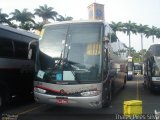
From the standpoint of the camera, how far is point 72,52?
11352mm

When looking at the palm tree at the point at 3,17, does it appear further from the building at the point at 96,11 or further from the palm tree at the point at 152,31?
the palm tree at the point at 152,31

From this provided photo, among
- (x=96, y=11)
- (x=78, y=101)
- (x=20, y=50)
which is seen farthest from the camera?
(x=96, y=11)

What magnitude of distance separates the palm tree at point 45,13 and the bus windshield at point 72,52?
4844 centimetres

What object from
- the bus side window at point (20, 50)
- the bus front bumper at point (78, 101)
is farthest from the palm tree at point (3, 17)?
the bus front bumper at point (78, 101)

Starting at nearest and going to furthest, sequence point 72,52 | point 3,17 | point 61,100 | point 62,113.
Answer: point 61,100 → point 72,52 → point 62,113 → point 3,17

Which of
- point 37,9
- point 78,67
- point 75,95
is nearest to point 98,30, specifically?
point 78,67

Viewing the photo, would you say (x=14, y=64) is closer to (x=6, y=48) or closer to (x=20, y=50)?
(x=6, y=48)

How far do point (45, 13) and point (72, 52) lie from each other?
49255mm

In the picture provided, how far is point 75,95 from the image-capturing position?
1095 centimetres

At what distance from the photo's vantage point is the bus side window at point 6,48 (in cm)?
1248

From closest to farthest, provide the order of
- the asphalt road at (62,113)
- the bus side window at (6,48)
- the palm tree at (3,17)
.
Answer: the asphalt road at (62,113) → the bus side window at (6,48) → the palm tree at (3,17)

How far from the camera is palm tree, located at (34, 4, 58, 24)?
2351 inches

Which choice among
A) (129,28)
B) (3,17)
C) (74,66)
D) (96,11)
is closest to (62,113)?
(74,66)

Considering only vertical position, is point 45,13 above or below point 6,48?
above
